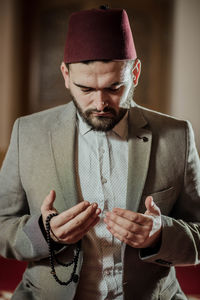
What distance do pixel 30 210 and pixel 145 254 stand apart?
1.07 ft

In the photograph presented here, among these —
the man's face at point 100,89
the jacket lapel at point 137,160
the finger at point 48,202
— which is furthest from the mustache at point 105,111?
the finger at point 48,202

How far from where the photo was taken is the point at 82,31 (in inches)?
33.9

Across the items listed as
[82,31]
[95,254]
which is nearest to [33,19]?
[82,31]

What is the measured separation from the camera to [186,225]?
37.9 inches

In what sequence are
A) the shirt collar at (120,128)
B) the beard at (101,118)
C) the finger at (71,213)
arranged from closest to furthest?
1. the finger at (71,213)
2. the beard at (101,118)
3. the shirt collar at (120,128)

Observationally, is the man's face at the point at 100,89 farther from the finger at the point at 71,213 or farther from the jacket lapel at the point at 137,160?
the finger at the point at 71,213

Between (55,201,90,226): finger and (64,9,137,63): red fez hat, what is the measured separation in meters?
0.34

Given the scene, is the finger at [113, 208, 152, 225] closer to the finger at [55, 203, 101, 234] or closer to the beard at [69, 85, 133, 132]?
the finger at [55, 203, 101, 234]

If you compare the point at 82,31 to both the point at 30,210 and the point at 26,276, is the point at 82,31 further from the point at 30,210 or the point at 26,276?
the point at 26,276

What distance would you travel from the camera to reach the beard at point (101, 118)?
0.89m

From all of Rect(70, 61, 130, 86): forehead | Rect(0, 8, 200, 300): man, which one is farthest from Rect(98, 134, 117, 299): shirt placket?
Rect(70, 61, 130, 86): forehead

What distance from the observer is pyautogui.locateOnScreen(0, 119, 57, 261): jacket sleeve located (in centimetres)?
92

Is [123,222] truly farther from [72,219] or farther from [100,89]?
[100,89]

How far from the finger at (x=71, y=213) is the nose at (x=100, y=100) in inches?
9.2
